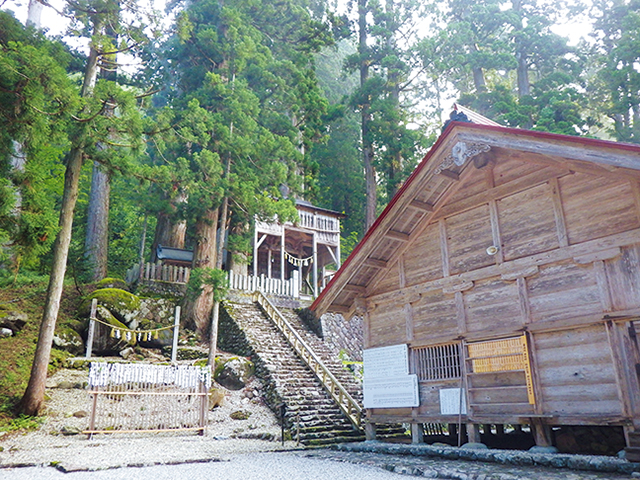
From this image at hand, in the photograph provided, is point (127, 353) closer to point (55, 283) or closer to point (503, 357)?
point (55, 283)

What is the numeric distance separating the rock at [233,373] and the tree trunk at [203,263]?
11.9 feet

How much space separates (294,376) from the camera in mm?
16062

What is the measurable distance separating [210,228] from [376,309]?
11305 millimetres

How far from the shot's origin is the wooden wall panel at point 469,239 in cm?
947

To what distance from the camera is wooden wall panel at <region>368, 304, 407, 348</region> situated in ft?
35.3

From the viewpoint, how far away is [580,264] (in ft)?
25.8

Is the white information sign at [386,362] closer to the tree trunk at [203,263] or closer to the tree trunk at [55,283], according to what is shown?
the tree trunk at [55,283]

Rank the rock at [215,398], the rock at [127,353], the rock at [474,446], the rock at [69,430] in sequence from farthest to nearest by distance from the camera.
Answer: the rock at [127,353] → the rock at [215,398] → the rock at [69,430] → the rock at [474,446]

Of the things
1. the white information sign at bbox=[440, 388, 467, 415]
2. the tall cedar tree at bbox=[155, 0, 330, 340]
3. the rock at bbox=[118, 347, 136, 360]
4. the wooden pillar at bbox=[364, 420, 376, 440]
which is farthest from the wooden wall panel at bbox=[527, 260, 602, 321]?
the rock at bbox=[118, 347, 136, 360]

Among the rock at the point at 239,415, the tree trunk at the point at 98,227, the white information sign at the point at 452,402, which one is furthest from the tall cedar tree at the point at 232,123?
the white information sign at the point at 452,402

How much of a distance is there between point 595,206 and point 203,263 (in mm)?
16099

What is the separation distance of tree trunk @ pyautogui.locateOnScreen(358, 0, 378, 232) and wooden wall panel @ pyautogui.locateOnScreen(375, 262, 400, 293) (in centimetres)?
1792

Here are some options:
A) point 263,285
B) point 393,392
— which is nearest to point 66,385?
point 393,392

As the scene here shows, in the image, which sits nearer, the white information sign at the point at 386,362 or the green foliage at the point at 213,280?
the white information sign at the point at 386,362
